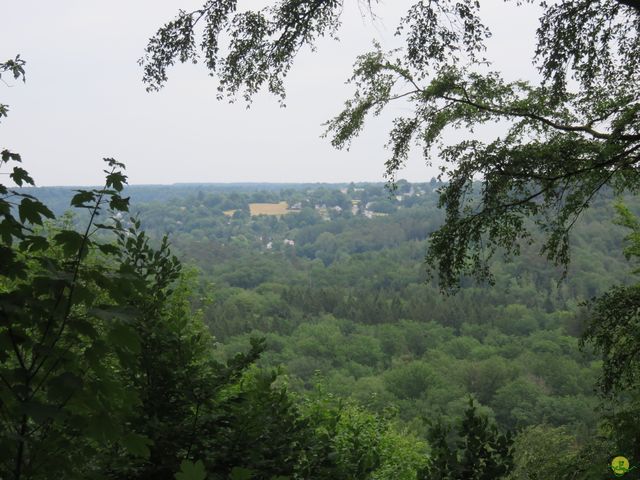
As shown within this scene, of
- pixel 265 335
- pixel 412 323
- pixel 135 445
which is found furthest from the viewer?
pixel 412 323

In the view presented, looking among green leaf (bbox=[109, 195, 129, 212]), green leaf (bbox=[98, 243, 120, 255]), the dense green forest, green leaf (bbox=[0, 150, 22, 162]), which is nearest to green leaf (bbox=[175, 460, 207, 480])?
green leaf (bbox=[98, 243, 120, 255])

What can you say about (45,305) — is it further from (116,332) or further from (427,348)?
(427,348)

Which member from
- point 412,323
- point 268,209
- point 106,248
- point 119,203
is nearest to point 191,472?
point 106,248

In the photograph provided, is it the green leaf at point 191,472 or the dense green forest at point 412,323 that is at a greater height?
the green leaf at point 191,472

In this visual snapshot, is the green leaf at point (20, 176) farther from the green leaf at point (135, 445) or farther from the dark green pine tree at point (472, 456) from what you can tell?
the dark green pine tree at point (472, 456)

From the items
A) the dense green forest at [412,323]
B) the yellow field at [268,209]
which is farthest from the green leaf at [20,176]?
the yellow field at [268,209]

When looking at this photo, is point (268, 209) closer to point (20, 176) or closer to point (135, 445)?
point (20, 176)

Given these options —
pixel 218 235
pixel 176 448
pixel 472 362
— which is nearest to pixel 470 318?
pixel 472 362

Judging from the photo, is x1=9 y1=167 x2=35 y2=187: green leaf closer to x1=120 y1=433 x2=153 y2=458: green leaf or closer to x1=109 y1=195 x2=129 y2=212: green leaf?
x1=109 y1=195 x2=129 y2=212: green leaf
